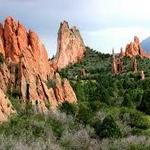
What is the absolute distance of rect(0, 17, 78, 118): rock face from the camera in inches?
3661

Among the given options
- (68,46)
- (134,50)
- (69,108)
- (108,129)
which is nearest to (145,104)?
(69,108)

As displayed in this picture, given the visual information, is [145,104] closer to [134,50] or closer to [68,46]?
[68,46]

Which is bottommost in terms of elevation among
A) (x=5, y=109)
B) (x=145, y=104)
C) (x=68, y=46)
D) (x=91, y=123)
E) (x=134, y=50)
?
(x=91, y=123)

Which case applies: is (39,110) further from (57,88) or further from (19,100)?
(57,88)

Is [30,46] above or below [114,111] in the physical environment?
above

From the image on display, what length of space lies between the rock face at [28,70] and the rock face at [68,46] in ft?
200

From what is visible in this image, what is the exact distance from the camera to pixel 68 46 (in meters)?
188

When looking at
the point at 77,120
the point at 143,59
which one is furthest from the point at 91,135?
the point at 143,59

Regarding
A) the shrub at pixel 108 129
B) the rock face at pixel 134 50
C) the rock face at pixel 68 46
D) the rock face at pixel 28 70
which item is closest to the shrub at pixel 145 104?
the rock face at pixel 28 70

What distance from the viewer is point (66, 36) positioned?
189250 mm

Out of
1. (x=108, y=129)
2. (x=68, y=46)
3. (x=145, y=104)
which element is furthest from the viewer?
(x=68, y=46)

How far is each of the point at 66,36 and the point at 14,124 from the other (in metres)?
114

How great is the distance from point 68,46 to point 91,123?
3861 inches

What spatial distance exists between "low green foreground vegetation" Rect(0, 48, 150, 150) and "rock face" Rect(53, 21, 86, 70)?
4317cm
